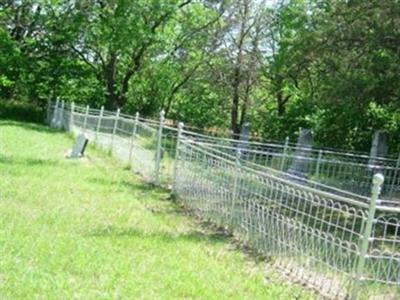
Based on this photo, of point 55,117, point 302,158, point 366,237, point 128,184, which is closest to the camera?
point 366,237

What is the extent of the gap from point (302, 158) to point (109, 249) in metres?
8.55

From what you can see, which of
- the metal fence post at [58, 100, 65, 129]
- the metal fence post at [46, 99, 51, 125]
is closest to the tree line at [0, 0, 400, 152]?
the metal fence post at [46, 99, 51, 125]

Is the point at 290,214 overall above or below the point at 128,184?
above

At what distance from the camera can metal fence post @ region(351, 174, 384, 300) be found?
5.28 metres

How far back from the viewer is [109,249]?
20.5 feet

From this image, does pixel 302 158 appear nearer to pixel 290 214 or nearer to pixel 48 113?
pixel 290 214

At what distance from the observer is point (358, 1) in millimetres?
13484

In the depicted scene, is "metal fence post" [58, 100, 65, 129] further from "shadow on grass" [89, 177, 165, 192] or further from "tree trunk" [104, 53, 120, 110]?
"shadow on grass" [89, 177, 165, 192]

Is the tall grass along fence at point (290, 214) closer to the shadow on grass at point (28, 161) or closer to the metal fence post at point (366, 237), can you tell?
the metal fence post at point (366, 237)

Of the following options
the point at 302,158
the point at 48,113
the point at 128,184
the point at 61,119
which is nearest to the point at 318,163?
the point at 302,158

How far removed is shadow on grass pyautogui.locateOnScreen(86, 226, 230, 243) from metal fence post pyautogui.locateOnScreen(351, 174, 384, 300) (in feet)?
8.13

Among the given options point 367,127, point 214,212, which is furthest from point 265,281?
point 367,127

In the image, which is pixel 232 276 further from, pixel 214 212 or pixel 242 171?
pixel 214 212

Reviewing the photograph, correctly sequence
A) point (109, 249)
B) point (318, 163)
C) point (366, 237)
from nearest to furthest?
point (366, 237), point (109, 249), point (318, 163)
